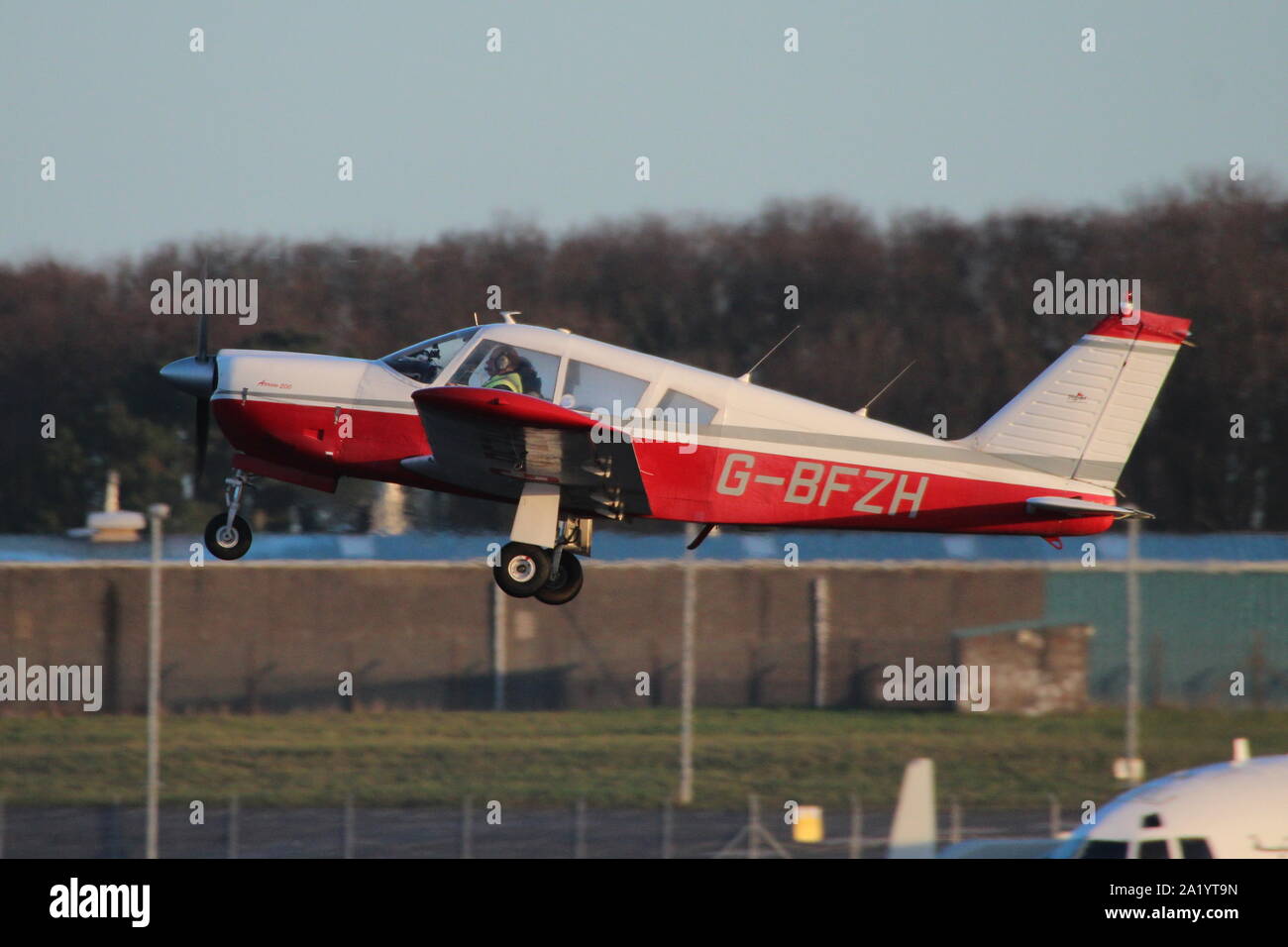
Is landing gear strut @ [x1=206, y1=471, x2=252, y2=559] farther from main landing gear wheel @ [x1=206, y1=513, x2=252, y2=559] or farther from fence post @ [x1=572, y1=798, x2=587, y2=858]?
fence post @ [x1=572, y1=798, x2=587, y2=858]

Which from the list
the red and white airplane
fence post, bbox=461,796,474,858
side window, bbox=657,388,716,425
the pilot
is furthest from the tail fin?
fence post, bbox=461,796,474,858

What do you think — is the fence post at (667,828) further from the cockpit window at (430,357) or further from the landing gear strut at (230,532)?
the cockpit window at (430,357)

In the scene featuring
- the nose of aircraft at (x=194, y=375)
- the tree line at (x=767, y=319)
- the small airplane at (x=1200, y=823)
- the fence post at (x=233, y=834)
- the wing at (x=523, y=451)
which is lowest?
the fence post at (x=233, y=834)

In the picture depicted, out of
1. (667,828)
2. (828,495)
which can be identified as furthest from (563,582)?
(667,828)

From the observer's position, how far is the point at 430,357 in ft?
44.1

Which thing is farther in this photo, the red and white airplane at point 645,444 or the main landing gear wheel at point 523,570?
the main landing gear wheel at point 523,570

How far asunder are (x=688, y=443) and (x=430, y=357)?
231 centimetres

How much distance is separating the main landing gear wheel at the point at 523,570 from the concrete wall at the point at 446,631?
2015cm

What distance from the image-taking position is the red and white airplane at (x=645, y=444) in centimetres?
1296

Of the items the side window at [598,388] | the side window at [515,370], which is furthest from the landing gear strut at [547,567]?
the side window at [515,370]

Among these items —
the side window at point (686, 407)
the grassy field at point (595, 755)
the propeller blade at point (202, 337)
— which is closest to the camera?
the side window at point (686, 407)
